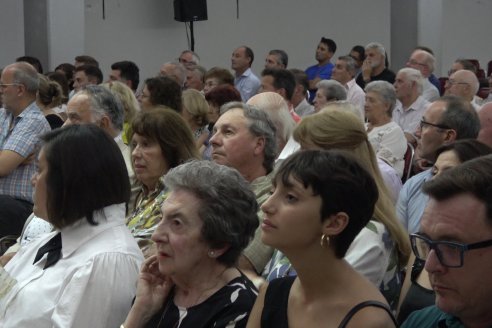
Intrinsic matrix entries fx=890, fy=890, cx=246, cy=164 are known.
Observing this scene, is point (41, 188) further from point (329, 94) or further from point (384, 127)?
point (329, 94)

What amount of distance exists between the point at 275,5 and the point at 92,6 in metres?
3.04

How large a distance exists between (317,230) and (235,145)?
142 centimetres

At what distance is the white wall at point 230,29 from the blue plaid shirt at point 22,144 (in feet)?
23.1

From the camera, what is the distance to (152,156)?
381 centimetres

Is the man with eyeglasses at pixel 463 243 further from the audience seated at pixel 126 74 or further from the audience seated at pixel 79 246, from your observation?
the audience seated at pixel 126 74

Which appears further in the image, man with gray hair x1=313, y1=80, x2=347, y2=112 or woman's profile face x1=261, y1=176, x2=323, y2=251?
man with gray hair x1=313, y1=80, x2=347, y2=112

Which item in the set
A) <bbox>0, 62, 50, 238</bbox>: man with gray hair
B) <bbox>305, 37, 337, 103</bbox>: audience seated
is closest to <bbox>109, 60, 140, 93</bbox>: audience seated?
<bbox>0, 62, 50, 238</bbox>: man with gray hair

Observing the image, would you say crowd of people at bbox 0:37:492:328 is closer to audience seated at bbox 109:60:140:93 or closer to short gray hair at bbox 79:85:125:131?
short gray hair at bbox 79:85:125:131

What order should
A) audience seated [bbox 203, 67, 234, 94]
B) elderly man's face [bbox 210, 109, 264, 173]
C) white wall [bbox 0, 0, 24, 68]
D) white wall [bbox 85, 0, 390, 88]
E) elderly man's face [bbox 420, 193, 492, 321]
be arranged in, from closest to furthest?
elderly man's face [bbox 420, 193, 492, 321] < elderly man's face [bbox 210, 109, 264, 173] < audience seated [bbox 203, 67, 234, 94] < white wall [bbox 0, 0, 24, 68] < white wall [bbox 85, 0, 390, 88]

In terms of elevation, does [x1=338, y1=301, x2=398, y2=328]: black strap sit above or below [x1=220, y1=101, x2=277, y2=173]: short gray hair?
below

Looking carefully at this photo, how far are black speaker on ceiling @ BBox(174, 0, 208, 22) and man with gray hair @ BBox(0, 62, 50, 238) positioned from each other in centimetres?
669

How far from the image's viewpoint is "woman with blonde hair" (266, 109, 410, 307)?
2.87 metres

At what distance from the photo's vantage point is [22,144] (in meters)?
5.48

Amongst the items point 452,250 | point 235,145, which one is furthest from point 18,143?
point 452,250
